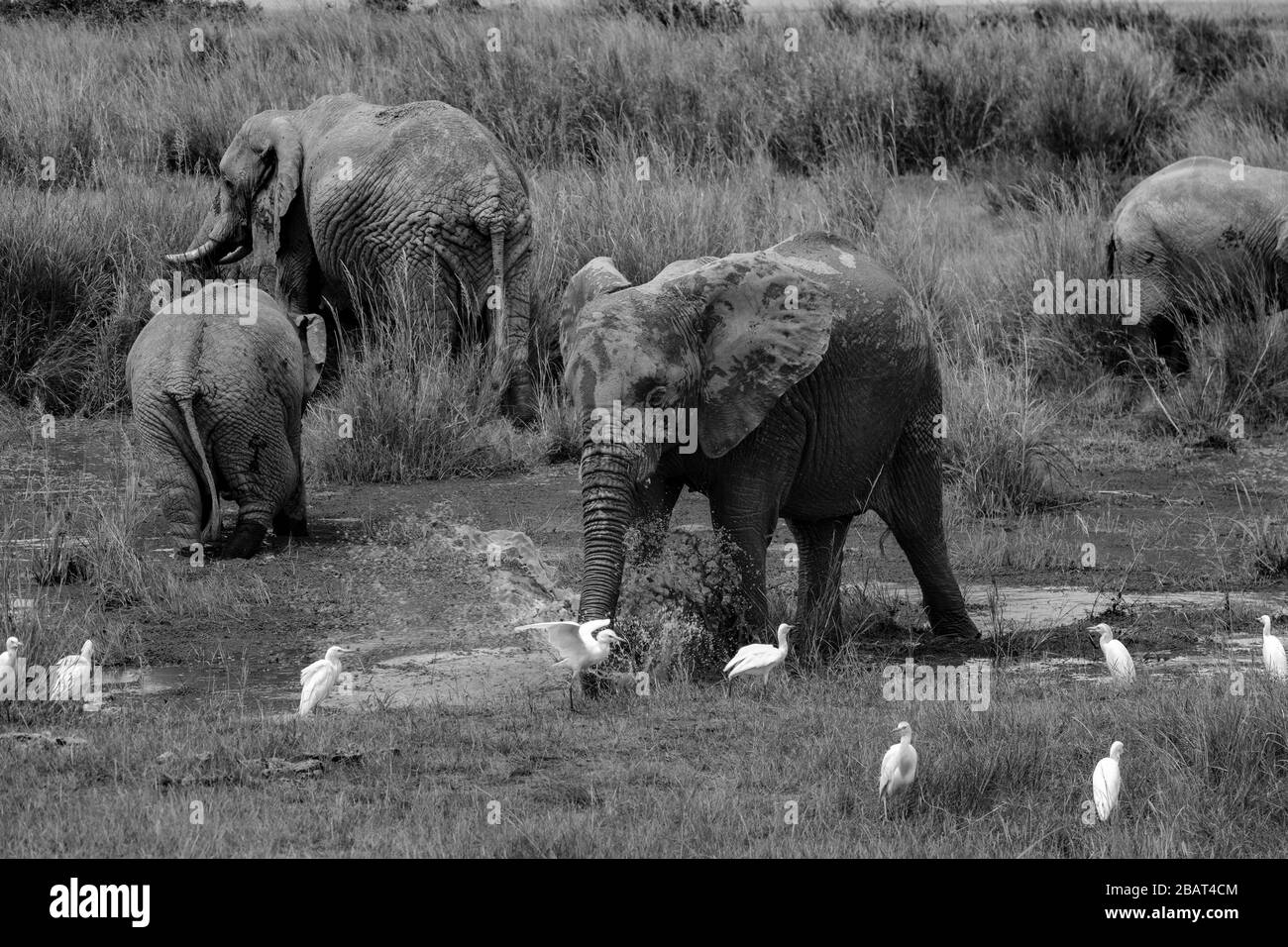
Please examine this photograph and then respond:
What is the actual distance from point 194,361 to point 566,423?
13.2 feet

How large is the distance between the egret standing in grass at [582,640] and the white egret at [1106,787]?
185 centimetres

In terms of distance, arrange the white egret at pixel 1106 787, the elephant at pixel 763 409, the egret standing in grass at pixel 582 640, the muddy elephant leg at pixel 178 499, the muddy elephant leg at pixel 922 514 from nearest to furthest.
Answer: the white egret at pixel 1106 787 < the egret standing in grass at pixel 582 640 < the elephant at pixel 763 409 < the muddy elephant leg at pixel 922 514 < the muddy elephant leg at pixel 178 499

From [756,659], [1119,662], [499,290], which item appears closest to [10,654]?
[756,659]

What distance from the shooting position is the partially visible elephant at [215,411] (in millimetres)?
10047

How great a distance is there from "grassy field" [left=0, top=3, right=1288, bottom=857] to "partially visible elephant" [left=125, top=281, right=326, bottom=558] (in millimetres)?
316

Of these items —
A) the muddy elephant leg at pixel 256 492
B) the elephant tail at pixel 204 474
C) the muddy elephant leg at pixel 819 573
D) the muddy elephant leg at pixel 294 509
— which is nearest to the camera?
the muddy elephant leg at pixel 819 573

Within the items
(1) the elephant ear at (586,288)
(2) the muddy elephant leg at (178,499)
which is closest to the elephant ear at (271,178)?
(2) the muddy elephant leg at (178,499)

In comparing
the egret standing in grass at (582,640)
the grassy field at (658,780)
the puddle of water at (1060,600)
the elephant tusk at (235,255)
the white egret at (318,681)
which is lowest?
the puddle of water at (1060,600)

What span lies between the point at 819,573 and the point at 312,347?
3.62 m

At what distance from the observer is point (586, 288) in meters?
8.12

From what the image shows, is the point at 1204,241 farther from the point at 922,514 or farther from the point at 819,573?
the point at 819,573

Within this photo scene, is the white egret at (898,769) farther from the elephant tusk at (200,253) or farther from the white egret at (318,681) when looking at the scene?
the elephant tusk at (200,253)

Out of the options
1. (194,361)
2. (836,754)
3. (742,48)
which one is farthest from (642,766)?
(742,48)

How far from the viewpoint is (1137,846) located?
599 centimetres
